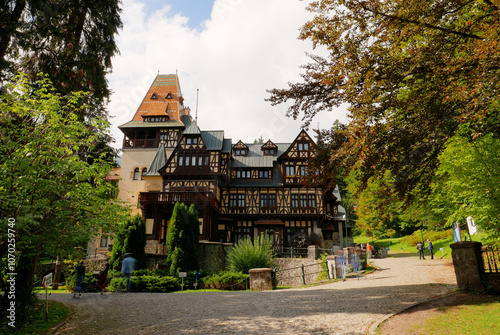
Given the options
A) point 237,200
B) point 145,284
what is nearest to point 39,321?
point 145,284

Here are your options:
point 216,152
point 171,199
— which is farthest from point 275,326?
point 216,152

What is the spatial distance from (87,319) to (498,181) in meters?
12.6

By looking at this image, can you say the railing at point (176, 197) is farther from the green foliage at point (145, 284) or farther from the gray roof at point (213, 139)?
the green foliage at point (145, 284)

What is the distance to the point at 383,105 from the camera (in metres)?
7.95

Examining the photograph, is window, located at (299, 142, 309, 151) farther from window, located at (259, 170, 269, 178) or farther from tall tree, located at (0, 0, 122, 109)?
tall tree, located at (0, 0, 122, 109)

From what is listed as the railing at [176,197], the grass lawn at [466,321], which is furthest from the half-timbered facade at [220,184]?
the grass lawn at [466,321]

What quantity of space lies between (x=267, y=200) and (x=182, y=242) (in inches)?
525

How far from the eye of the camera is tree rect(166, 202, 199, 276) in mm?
21125

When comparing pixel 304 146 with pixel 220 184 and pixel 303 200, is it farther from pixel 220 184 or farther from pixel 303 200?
pixel 220 184

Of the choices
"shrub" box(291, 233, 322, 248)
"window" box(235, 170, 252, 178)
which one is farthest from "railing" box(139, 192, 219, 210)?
"shrub" box(291, 233, 322, 248)

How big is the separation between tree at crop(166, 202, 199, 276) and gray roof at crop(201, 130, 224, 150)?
Answer: 11117 millimetres

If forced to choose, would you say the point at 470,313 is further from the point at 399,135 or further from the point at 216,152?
the point at 216,152

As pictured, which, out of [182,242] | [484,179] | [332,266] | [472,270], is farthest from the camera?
[182,242]

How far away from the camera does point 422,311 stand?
7871mm
